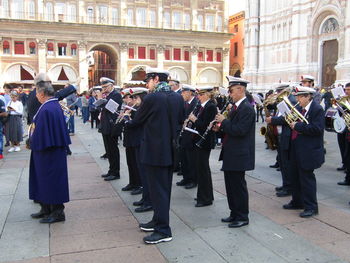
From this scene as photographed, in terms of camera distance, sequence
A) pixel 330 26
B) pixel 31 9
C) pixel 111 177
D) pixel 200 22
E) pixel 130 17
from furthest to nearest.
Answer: pixel 200 22 < pixel 130 17 < pixel 31 9 < pixel 330 26 < pixel 111 177

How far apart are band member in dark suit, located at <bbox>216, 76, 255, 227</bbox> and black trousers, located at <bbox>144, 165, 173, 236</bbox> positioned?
0.92 m

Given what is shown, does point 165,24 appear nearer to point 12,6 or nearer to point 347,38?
point 12,6

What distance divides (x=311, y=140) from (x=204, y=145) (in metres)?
1.65

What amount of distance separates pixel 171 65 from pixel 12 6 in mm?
19570

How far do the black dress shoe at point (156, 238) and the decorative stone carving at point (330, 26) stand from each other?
74.8ft

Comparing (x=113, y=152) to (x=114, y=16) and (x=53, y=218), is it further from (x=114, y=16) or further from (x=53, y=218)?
(x=114, y=16)

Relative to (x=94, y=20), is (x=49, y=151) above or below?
below

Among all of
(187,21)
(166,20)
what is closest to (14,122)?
(166,20)

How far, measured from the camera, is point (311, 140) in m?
5.38

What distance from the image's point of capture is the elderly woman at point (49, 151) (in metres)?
5.07

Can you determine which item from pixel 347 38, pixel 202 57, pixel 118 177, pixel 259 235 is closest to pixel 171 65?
pixel 202 57

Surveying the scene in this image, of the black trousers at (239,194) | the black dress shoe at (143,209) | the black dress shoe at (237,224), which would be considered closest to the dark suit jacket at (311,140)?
the black trousers at (239,194)

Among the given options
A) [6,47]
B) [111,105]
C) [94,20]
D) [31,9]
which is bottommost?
[111,105]

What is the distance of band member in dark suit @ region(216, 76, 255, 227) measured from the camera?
4922 mm
